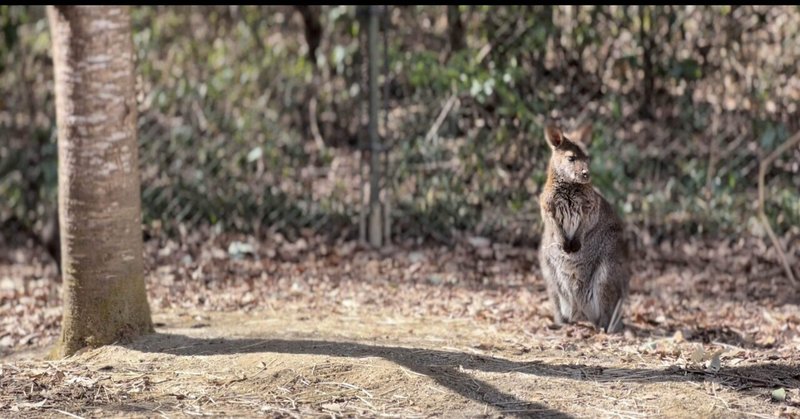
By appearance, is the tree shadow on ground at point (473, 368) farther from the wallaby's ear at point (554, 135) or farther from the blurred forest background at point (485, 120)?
the blurred forest background at point (485, 120)

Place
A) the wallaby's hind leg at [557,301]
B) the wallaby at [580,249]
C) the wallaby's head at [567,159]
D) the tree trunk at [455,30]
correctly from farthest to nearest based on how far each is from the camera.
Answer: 1. the tree trunk at [455,30]
2. the wallaby's hind leg at [557,301]
3. the wallaby at [580,249]
4. the wallaby's head at [567,159]

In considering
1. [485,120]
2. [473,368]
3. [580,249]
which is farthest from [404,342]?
[485,120]

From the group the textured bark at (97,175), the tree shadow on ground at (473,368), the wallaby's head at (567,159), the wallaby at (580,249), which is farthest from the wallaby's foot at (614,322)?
the textured bark at (97,175)

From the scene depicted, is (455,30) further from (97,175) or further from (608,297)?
(97,175)

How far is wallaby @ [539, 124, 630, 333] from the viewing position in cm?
561

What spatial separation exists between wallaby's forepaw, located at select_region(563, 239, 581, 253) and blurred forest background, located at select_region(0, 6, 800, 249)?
2.26 m

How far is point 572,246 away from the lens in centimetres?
570

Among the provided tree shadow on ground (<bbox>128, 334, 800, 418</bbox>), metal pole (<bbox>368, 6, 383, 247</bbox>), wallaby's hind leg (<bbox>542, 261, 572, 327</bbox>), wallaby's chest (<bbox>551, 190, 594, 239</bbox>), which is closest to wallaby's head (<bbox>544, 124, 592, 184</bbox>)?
wallaby's chest (<bbox>551, 190, 594, 239</bbox>)

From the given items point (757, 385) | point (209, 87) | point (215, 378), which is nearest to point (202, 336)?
point (215, 378)

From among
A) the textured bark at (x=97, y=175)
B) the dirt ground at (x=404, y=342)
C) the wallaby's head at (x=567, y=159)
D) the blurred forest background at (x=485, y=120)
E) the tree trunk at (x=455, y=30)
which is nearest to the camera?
the dirt ground at (x=404, y=342)

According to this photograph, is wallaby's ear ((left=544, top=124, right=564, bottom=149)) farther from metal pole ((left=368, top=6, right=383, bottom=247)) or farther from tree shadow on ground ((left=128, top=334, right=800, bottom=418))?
metal pole ((left=368, top=6, right=383, bottom=247))

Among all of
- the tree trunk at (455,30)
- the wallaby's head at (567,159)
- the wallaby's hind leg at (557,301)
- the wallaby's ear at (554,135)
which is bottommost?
the wallaby's hind leg at (557,301)

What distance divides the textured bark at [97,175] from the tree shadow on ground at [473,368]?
0.96 ft

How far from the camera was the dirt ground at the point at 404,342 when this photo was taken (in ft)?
14.2
